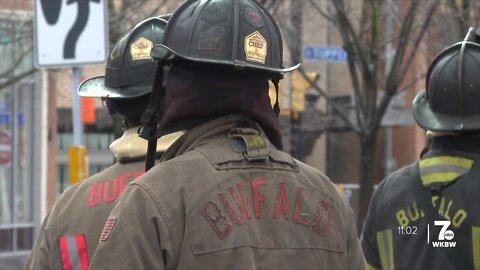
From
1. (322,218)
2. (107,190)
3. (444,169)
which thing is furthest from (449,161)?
(322,218)

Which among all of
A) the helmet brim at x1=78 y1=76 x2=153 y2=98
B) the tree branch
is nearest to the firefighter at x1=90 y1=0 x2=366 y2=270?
the helmet brim at x1=78 y1=76 x2=153 y2=98

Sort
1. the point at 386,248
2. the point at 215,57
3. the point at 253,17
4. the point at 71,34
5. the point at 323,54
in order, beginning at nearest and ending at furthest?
the point at 215,57
the point at 253,17
the point at 386,248
the point at 71,34
the point at 323,54

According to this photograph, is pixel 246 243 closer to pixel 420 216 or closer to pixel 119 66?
pixel 119 66

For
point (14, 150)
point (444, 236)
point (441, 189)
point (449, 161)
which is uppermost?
point (449, 161)

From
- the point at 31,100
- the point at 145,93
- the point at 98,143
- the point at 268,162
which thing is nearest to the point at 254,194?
the point at 268,162

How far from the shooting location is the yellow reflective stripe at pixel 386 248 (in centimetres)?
414

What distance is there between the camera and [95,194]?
136 inches

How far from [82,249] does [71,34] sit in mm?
3512

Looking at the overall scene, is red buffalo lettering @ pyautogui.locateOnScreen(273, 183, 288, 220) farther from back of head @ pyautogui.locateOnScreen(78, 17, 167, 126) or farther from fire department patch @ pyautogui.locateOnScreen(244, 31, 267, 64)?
back of head @ pyautogui.locateOnScreen(78, 17, 167, 126)

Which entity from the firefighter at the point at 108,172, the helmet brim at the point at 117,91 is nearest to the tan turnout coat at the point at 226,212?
the firefighter at the point at 108,172

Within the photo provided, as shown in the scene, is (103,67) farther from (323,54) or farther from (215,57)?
(215,57)

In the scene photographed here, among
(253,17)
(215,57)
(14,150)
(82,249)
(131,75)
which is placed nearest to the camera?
(215,57)

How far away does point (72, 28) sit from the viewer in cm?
661

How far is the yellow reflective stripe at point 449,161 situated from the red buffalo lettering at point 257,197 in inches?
70.2
